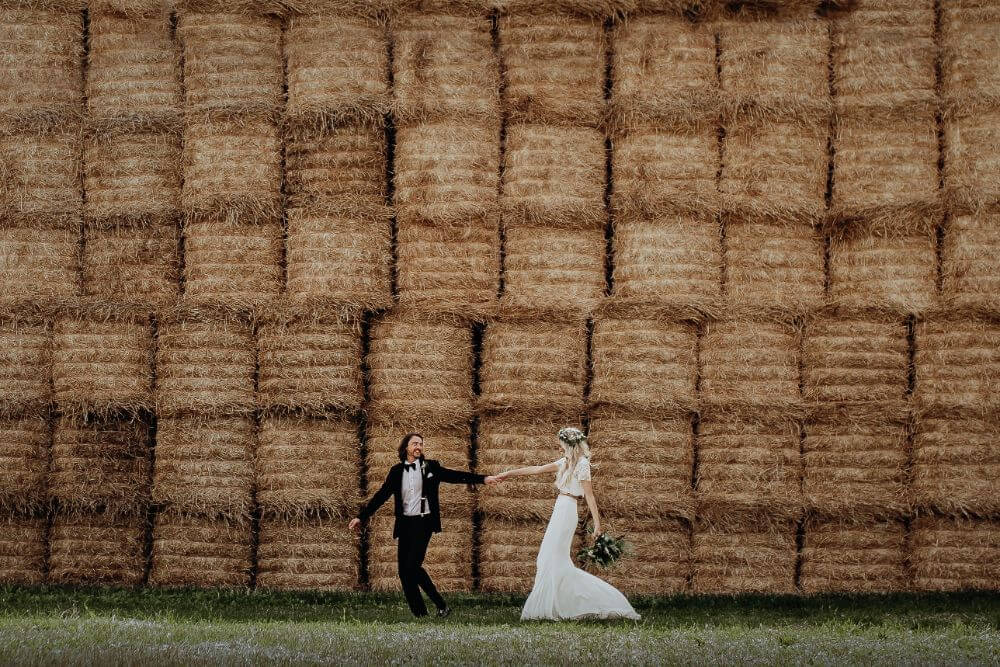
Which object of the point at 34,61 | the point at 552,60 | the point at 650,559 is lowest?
the point at 650,559

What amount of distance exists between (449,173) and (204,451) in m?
3.49

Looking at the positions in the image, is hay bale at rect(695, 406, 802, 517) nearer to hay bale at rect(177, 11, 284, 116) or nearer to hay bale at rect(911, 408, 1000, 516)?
hay bale at rect(911, 408, 1000, 516)

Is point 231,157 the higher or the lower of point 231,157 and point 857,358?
the higher

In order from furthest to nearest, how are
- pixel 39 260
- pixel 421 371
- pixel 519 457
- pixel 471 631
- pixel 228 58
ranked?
pixel 39 260 → pixel 228 58 → pixel 421 371 → pixel 519 457 → pixel 471 631

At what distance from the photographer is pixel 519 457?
13.2 meters

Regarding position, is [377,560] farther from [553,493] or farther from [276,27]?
[276,27]

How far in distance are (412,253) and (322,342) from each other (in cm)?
119

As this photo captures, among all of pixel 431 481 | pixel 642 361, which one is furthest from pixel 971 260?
pixel 431 481

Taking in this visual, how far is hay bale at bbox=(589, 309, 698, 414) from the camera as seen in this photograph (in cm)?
1316

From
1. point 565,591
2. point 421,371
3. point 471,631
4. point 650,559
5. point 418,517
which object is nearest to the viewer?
point 471,631

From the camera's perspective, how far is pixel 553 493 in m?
13.1

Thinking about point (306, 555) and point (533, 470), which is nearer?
point (533, 470)

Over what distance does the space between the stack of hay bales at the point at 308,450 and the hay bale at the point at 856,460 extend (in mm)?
4291

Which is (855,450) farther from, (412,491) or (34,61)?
(34,61)
